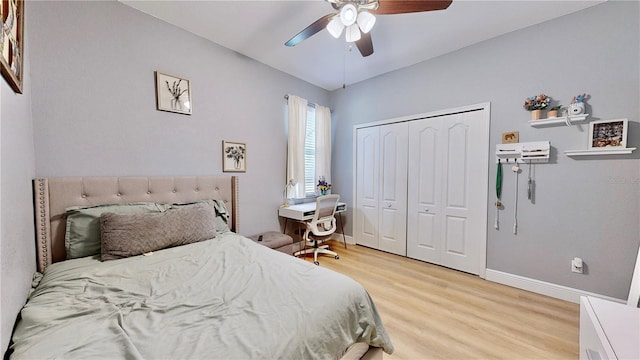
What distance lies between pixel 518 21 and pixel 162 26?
11.9ft

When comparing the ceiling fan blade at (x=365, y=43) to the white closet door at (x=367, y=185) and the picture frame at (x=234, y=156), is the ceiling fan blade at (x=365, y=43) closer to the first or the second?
the white closet door at (x=367, y=185)

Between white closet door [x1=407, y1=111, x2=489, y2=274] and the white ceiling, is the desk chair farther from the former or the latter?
the white ceiling

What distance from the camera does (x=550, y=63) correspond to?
221 centimetres

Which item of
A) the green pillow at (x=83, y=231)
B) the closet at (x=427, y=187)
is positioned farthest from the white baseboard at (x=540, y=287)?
the green pillow at (x=83, y=231)

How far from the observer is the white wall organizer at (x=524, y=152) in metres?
2.21

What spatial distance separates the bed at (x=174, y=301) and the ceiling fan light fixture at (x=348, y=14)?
1.80 meters

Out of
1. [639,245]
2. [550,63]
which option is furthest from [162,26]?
[639,245]

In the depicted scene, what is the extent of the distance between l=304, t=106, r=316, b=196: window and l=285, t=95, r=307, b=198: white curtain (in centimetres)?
22

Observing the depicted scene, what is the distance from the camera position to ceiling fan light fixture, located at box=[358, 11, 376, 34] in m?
1.60

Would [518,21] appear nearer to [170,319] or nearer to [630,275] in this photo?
[630,275]

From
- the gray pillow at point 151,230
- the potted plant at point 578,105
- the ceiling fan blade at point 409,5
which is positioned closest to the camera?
the ceiling fan blade at point 409,5

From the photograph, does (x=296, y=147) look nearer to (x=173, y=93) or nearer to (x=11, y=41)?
(x=173, y=93)

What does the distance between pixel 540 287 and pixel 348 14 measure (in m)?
3.18

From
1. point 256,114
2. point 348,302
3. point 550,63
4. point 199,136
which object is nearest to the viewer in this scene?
point 348,302
